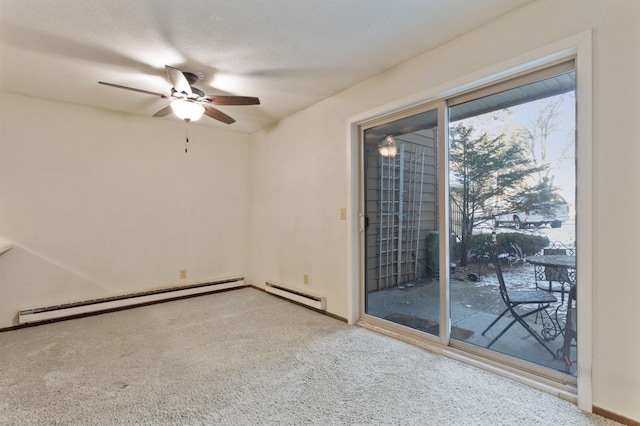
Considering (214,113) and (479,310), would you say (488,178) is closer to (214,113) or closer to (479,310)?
(479,310)

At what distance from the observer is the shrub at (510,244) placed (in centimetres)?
205

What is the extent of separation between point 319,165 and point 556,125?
86.4 inches

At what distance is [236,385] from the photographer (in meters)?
2.00

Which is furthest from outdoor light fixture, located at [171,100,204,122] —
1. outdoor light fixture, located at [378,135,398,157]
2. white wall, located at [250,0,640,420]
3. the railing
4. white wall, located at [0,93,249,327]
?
the railing

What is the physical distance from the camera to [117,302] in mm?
3619

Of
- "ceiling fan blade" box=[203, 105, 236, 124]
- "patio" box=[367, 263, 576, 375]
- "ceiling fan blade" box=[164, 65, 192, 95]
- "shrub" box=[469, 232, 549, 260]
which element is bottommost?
"patio" box=[367, 263, 576, 375]

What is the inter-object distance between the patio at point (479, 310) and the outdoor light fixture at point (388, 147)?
4.05 feet

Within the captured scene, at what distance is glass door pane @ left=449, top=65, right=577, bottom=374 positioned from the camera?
1.94 m

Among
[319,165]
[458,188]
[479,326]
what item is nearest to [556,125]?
[458,188]

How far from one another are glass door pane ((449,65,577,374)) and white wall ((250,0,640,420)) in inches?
9.2

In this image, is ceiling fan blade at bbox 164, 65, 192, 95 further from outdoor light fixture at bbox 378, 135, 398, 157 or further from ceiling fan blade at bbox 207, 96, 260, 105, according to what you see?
outdoor light fixture at bbox 378, 135, 398, 157

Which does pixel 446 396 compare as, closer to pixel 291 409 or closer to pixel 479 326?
pixel 479 326

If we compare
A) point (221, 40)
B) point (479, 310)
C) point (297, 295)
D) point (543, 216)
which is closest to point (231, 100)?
point (221, 40)

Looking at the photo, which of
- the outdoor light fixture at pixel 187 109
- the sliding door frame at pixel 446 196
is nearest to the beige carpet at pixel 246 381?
the sliding door frame at pixel 446 196
